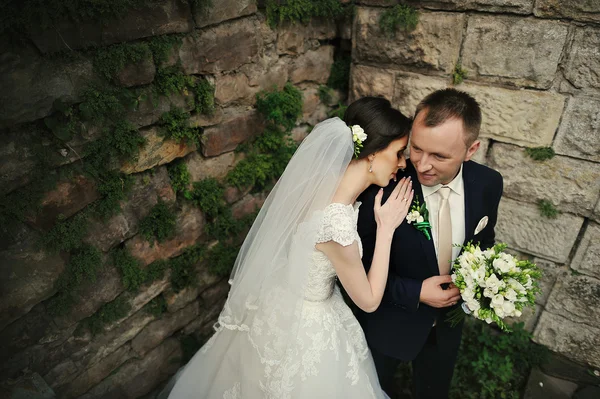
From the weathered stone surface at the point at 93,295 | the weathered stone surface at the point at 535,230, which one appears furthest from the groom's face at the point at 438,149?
the weathered stone surface at the point at 93,295

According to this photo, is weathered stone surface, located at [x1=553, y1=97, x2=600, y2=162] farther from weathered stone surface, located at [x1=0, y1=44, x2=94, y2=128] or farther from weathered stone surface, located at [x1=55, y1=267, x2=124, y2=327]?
weathered stone surface, located at [x1=55, y1=267, x2=124, y2=327]

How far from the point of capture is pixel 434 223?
7.70ft

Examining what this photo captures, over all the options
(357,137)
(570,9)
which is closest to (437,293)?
(357,137)

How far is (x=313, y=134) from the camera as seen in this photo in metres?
2.31

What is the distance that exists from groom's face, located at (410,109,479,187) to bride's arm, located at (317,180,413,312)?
20cm

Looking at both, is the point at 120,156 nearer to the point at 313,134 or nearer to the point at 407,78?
the point at 313,134

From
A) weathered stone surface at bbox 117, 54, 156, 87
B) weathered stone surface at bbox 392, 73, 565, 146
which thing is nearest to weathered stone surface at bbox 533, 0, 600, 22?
weathered stone surface at bbox 392, 73, 565, 146

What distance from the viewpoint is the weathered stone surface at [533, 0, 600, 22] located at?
94.3 inches

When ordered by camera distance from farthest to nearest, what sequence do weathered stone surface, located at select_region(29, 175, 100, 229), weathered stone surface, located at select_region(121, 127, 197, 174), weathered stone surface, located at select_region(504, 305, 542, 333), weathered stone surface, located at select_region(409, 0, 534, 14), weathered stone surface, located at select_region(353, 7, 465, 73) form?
weathered stone surface, located at select_region(504, 305, 542, 333), weathered stone surface, located at select_region(353, 7, 465, 73), weathered stone surface, located at select_region(409, 0, 534, 14), weathered stone surface, located at select_region(121, 127, 197, 174), weathered stone surface, located at select_region(29, 175, 100, 229)

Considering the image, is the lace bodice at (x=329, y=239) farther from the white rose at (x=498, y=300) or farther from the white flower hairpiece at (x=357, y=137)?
the white rose at (x=498, y=300)

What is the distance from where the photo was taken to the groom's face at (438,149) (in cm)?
214

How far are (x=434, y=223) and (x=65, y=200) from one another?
6.81 ft

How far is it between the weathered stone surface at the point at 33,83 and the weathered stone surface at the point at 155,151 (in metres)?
0.46

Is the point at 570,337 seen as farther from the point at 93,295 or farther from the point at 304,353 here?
the point at 93,295
